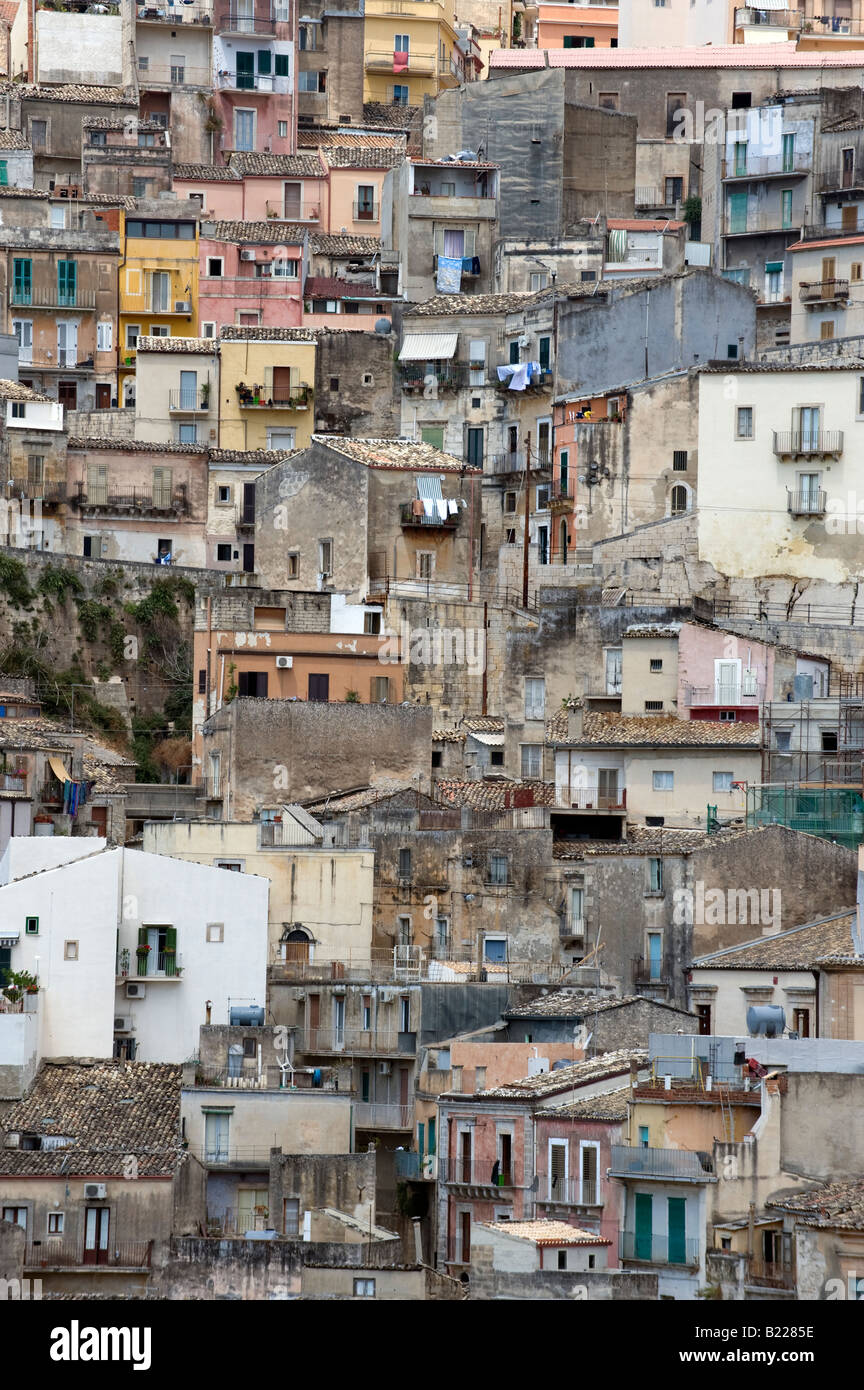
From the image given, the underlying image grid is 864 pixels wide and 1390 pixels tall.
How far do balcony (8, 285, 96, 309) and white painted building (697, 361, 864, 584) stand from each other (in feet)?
73.1

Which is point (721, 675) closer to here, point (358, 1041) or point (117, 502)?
point (358, 1041)

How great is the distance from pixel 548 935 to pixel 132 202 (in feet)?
118

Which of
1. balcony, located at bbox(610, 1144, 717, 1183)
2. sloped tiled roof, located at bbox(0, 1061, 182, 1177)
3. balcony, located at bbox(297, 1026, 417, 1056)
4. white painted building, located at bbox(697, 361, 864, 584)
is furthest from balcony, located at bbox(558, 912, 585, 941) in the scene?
white painted building, located at bbox(697, 361, 864, 584)

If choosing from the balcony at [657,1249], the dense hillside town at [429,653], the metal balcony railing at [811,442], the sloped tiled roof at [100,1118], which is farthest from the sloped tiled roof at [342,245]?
the balcony at [657,1249]

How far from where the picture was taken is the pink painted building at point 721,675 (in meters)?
53.8

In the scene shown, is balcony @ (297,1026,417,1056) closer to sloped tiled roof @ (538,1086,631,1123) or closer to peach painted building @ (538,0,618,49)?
sloped tiled roof @ (538,1086,631,1123)

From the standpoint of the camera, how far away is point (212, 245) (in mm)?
76062

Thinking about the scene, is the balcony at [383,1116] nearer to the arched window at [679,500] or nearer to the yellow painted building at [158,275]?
the arched window at [679,500]

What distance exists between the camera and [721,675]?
5394 centimetres

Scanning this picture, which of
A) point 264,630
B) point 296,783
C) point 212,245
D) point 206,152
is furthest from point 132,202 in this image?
point 296,783

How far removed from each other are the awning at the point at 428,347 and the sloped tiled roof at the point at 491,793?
1877cm

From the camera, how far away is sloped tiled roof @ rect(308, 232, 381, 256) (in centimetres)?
7856

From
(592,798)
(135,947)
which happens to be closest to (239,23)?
(592,798)
